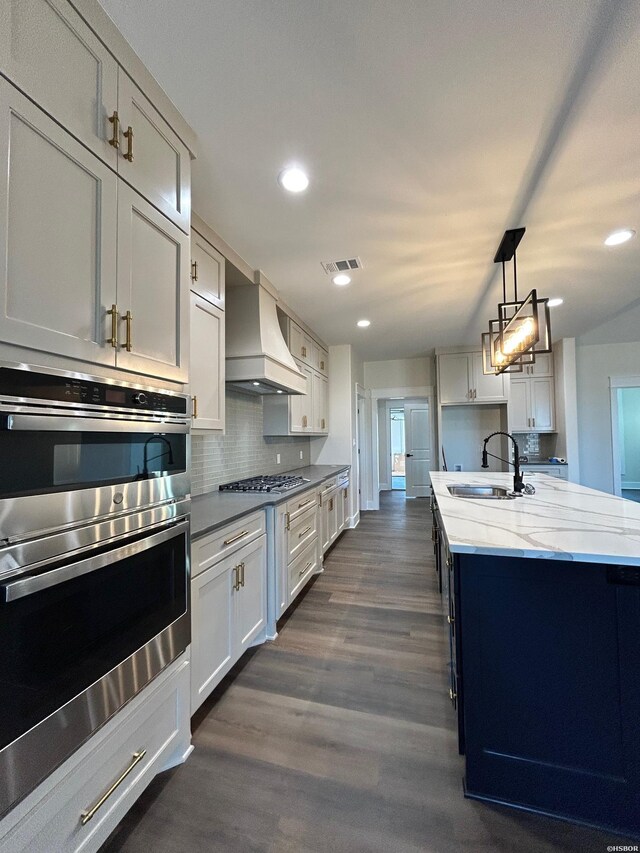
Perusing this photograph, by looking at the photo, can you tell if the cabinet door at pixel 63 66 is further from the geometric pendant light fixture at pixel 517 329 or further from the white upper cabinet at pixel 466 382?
the white upper cabinet at pixel 466 382

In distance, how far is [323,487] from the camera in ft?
12.1

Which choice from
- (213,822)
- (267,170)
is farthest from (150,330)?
(213,822)

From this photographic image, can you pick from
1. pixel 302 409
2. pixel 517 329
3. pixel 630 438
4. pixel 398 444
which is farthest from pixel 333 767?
pixel 398 444

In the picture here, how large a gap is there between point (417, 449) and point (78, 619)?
7438 millimetres

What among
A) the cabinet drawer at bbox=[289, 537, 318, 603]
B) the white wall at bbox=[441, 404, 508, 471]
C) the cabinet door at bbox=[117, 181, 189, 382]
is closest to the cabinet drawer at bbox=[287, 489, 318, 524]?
the cabinet drawer at bbox=[289, 537, 318, 603]

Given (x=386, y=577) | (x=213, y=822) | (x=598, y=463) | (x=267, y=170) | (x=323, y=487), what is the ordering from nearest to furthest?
(x=213, y=822) → (x=267, y=170) → (x=386, y=577) → (x=323, y=487) → (x=598, y=463)

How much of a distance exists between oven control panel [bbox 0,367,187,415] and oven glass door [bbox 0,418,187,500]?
7cm

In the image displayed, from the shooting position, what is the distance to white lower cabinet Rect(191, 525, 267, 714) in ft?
5.34

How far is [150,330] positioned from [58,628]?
978 millimetres

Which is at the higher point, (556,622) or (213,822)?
(556,622)

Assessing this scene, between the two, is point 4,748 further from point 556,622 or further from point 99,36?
point 99,36

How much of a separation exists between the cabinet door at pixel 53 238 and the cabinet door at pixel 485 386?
512cm

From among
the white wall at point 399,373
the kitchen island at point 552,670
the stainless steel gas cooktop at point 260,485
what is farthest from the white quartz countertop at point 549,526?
the white wall at point 399,373

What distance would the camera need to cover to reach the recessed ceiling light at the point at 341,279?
9.88ft
